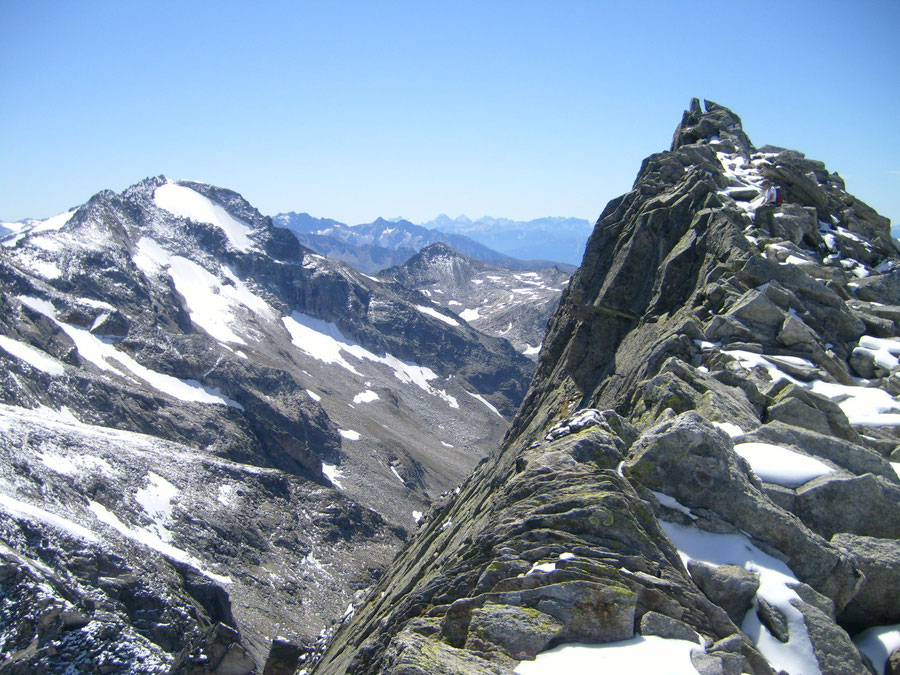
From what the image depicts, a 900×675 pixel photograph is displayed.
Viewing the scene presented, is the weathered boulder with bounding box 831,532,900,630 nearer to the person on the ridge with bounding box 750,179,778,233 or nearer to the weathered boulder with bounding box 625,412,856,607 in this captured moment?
the weathered boulder with bounding box 625,412,856,607

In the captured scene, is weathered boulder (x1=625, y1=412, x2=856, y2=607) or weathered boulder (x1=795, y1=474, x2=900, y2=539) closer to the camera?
weathered boulder (x1=625, y1=412, x2=856, y2=607)

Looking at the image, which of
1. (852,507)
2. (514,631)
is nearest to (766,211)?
(852,507)

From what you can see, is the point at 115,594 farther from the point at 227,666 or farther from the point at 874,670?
the point at 874,670

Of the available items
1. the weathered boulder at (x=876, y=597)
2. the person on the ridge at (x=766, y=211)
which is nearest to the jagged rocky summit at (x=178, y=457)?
the weathered boulder at (x=876, y=597)

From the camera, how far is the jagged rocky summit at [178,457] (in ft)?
124

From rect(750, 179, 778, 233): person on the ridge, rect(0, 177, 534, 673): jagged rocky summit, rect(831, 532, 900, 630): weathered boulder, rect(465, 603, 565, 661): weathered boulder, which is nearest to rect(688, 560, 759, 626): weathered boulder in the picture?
rect(831, 532, 900, 630): weathered boulder

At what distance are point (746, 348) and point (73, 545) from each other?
36.9m

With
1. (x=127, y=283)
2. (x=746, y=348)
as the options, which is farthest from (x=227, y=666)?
(x=127, y=283)

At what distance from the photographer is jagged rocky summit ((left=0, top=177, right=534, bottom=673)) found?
124 ft

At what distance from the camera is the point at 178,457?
2800 inches

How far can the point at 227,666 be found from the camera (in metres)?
42.2

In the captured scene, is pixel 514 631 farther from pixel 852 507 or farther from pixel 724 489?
pixel 852 507

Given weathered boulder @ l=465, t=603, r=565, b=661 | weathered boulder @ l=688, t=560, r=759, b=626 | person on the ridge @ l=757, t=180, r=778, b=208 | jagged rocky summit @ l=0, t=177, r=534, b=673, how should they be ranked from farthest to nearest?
jagged rocky summit @ l=0, t=177, r=534, b=673 < person on the ridge @ l=757, t=180, r=778, b=208 < weathered boulder @ l=688, t=560, r=759, b=626 < weathered boulder @ l=465, t=603, r=565, b=661

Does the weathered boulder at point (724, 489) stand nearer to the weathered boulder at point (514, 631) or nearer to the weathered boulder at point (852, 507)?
the weathered boulder at point (852, 507)
